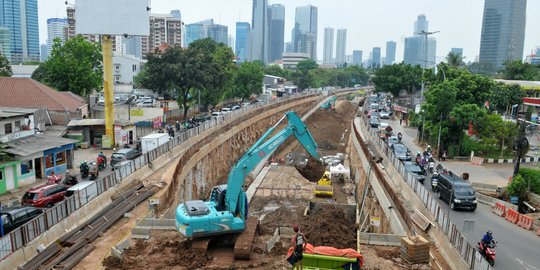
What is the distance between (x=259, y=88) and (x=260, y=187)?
49.7 metres

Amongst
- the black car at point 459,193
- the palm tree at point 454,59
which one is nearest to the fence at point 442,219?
the black car at point 459,193

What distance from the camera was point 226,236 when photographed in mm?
18000

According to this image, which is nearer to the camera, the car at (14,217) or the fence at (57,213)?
the fence at (57,213)

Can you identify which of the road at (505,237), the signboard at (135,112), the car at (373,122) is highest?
the signboard at (135,112)

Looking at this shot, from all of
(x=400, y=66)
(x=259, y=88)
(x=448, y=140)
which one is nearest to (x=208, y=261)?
(x=448, y=140)

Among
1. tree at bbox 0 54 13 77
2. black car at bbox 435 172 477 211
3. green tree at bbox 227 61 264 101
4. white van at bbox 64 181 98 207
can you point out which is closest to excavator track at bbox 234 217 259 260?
white van at bbox 64 181 98 207

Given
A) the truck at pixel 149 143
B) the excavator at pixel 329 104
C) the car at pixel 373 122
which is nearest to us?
the truck at pixel 149 143

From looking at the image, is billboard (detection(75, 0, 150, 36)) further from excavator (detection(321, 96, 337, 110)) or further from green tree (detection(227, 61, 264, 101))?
excavator (detection(321, 96, 337, 110))

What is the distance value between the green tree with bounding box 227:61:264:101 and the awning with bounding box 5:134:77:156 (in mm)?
49916

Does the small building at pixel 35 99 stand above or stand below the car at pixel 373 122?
above

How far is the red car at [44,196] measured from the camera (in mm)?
22469

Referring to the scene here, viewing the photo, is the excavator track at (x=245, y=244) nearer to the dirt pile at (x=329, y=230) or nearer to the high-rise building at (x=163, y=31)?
the dirt pile at (x=329, y=230)

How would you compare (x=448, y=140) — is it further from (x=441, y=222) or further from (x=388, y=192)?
(x=441, y=222)

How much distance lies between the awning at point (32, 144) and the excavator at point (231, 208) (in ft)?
51.3
